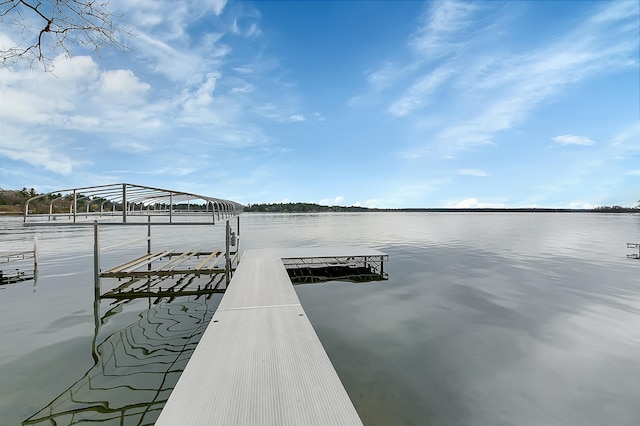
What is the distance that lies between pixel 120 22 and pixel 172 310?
6.93 meters

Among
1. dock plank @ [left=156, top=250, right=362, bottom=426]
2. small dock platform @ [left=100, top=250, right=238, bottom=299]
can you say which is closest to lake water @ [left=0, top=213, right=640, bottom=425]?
small dock platform @ [left=100, top=250, right=238, bottom=299]

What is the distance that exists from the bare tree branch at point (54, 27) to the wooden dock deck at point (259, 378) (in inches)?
197

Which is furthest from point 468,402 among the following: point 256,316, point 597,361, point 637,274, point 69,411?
point 637,274

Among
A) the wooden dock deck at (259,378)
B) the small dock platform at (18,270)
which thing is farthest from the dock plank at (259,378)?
the small dock platform at (18,270)

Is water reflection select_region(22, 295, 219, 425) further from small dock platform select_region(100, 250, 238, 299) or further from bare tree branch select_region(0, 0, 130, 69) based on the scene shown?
bare tree branch select_region(0, 0, 130, 69)

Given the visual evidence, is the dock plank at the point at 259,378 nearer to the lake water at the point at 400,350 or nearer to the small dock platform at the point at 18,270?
the lake water at the point at 400,350

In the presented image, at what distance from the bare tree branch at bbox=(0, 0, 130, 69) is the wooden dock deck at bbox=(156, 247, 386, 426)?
16.4ft

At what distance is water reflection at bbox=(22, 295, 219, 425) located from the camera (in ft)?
12.1

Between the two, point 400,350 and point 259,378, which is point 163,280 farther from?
point 259,378

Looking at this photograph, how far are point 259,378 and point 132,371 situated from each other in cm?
317

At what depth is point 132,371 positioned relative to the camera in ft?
15.7

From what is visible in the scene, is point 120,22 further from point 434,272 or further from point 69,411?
point 434,272

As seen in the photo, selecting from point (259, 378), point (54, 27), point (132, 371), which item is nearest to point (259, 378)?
point (259, 378)

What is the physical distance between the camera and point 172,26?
1247cm
